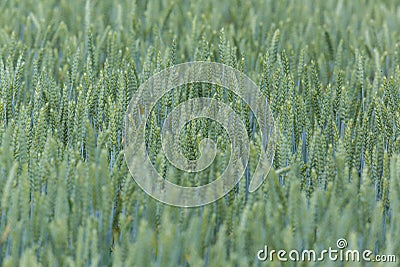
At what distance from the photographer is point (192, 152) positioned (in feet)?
5.86

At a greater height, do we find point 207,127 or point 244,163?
point 207,127

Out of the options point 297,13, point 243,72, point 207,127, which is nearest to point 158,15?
point 297,13

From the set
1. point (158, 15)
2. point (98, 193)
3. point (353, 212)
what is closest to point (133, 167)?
point (98, 193)

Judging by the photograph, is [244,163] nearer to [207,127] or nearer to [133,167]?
[207,127]

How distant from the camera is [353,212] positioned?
1578mm

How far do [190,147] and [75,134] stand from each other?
37cm

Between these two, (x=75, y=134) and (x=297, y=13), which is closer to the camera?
(x=75, y=134)

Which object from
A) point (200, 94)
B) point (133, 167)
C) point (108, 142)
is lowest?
point (133, 167)

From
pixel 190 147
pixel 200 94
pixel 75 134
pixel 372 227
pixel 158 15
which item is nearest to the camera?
pixel 372 227

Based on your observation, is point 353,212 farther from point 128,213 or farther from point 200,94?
point 200,94

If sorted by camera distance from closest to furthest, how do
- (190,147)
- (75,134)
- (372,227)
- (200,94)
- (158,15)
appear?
1. (372,227)
2. (190,147)
3. (75,134)
4. (200,94)
5. (158,15)

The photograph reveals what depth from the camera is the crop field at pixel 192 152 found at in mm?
1514

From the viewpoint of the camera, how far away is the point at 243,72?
90.7 inches

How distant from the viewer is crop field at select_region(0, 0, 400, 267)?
59.6 inches
